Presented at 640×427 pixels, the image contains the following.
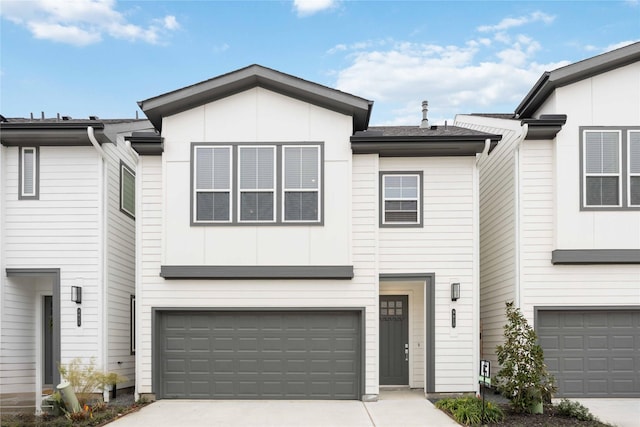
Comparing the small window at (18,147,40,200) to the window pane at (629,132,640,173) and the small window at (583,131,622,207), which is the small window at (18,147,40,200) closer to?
the small window at (583,131,622,207)

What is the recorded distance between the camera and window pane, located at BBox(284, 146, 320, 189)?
11.5m

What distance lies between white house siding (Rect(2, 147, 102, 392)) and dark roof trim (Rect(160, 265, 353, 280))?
5.89ft

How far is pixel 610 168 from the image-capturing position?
11453mm

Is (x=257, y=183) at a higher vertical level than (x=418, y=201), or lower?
higher

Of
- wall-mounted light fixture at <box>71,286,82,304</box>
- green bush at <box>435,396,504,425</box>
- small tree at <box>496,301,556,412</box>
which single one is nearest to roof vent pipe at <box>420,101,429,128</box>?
small tree at <box>496,301,556,412</box>

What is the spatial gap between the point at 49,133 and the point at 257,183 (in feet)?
14.4

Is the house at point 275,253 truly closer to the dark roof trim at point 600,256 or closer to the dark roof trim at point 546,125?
the dark roof trim at point 546,125

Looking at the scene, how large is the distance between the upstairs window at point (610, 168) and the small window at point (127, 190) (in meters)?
10.0

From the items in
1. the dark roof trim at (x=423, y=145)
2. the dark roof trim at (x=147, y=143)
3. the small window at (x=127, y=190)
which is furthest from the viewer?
the small window at (x=127, y=190)

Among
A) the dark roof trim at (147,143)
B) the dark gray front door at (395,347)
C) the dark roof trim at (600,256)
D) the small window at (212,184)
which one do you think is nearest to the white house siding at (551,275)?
the dark roof trim at (600,256)

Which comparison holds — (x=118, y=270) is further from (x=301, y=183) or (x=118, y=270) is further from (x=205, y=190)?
(x=301, y=183)

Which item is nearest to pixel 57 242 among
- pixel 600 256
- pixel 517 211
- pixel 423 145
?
pixel 423 145

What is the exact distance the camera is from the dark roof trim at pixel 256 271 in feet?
37.1

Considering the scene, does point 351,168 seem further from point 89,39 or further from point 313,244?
point 89,39
